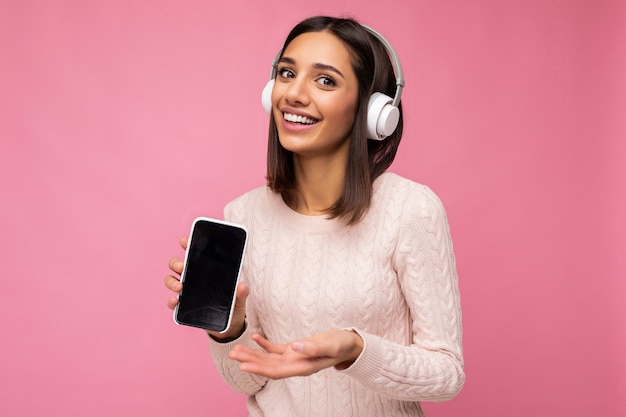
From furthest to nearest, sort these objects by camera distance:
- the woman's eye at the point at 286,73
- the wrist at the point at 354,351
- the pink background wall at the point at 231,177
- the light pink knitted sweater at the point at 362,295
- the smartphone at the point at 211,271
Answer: the pink background wall at the point at 231,177 → the woman's eye at the point at 286,73 → the light pink knitted sweater at the point at 362,295 → the smartphone at the point at 211,271 → the wrist at the point at 354,351

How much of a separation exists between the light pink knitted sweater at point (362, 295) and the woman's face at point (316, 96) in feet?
0.64

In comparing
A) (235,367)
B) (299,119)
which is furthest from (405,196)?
(235,367)

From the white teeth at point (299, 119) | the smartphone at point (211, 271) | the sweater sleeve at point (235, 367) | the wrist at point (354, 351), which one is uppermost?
the white teeth at point (299, 119)

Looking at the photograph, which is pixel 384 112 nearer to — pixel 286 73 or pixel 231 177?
pixel 286 73

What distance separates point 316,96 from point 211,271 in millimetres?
479

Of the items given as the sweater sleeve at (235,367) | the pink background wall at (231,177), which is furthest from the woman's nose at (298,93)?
the pink background wall at (231,177)

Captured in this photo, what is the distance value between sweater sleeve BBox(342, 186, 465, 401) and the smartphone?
0.39 meters

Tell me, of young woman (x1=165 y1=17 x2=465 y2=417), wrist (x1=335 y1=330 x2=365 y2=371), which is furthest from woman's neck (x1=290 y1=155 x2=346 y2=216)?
wrist (x1=335 y1=330 x2=365 y2=371)

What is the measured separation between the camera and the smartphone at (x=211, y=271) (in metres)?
1.69

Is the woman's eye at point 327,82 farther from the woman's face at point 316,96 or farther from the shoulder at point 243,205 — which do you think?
the shoulder at point 243,205

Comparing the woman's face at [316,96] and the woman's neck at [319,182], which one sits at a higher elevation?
the woman's face at [316,96]

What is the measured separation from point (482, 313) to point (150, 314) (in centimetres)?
122

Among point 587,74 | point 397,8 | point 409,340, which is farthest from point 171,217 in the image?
point 587,74

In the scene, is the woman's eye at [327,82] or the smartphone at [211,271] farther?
the woman's eye at [327,82]
